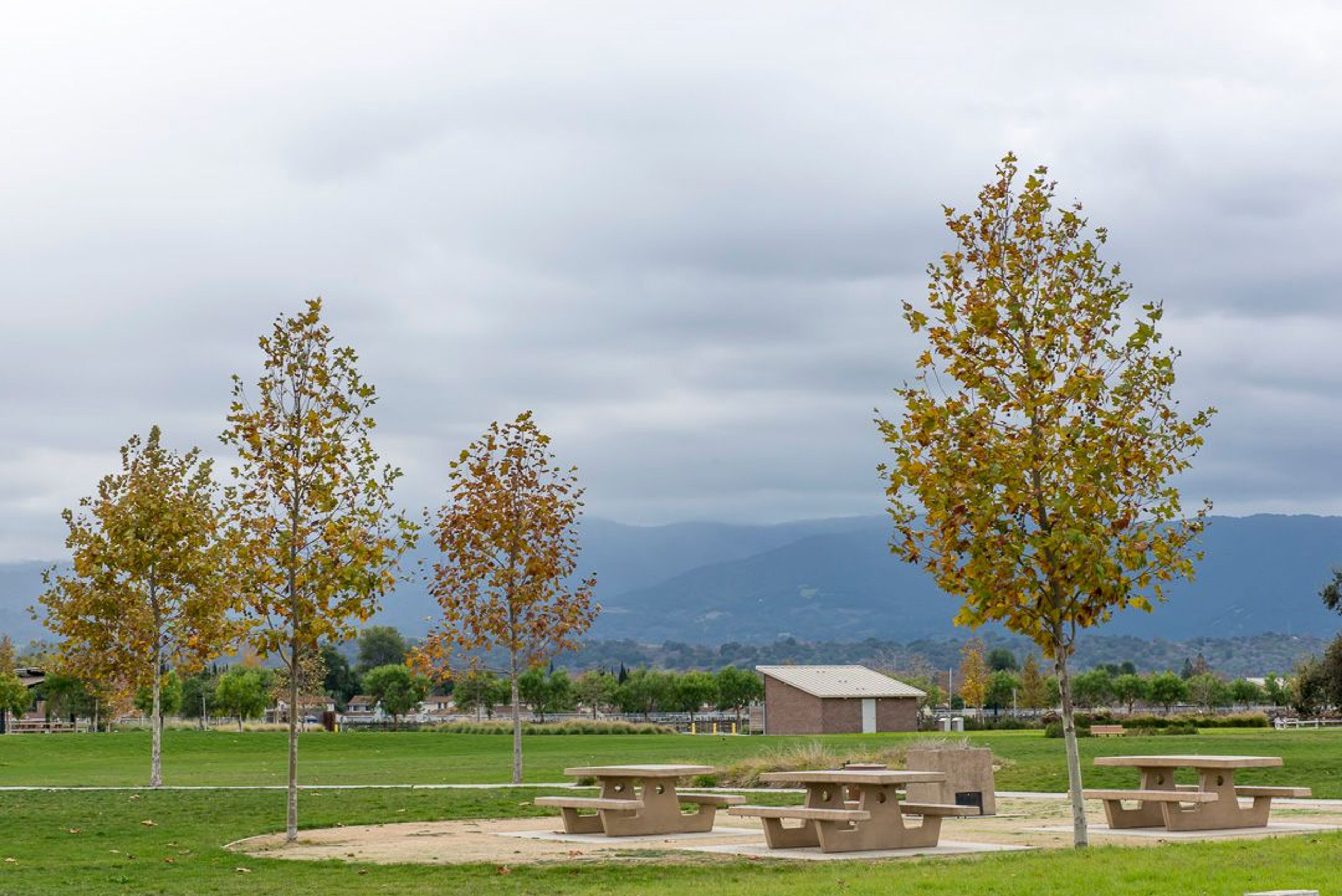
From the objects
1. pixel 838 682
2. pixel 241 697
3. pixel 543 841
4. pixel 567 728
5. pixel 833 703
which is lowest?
pixel 567 728

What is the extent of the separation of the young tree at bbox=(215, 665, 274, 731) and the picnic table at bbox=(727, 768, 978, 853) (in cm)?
5926

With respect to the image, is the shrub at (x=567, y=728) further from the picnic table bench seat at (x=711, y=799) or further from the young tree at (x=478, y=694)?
the picnic table bench seat at (x=711, y=799)

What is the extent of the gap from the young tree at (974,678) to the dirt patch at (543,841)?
79873mm

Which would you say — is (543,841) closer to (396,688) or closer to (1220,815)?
(1220,815)

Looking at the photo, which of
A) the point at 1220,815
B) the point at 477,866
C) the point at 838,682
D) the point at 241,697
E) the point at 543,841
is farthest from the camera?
the point at 838,682

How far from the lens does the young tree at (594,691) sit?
11144 cm

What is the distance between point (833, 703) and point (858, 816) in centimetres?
6885

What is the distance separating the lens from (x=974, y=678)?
107 metres

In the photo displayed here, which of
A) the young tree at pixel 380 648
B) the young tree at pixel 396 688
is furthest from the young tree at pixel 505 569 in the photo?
the young tree at pixel 380 648

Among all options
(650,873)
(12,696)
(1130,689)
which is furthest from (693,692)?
(650,873)

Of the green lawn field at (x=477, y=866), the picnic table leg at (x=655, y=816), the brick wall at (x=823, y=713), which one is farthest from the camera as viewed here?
the brick wall at (x=823, y=713)

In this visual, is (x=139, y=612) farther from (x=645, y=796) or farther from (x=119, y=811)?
(x=645, y=796)

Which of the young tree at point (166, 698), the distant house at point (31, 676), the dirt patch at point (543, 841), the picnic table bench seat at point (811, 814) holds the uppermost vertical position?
the distant house at point (31, 676)

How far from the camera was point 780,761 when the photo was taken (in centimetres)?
3030
